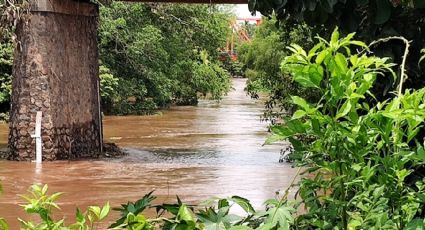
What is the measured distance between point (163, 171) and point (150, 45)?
13.1 m

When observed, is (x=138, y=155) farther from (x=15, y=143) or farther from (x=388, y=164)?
(x=388, y=164)

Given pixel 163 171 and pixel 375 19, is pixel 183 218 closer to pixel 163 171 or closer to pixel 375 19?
pixel 375 19

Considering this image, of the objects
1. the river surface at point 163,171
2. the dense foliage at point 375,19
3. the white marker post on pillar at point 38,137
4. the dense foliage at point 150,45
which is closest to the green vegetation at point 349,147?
the dense foliage at point 375,19

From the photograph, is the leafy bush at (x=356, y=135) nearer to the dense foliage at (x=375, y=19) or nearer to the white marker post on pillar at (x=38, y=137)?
the dense foliage at (x=375, y=19)

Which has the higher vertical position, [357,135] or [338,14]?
[338,14]

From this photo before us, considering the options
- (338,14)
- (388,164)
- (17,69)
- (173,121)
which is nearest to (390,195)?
(388,164)

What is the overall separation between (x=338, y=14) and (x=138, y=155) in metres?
12.9

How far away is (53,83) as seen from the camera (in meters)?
13.7

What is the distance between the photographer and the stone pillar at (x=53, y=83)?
533 inches

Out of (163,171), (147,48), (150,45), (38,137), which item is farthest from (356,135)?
(147,48)

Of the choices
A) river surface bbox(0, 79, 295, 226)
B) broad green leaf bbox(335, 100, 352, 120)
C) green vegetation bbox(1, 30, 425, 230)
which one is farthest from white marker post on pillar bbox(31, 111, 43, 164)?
broad green leaf bbox(335, 100, 352, 120)

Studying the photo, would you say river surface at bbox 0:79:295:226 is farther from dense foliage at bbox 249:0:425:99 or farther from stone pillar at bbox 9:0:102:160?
dense foliage at bbox 249:0:425:99

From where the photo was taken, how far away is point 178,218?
1.96 meters

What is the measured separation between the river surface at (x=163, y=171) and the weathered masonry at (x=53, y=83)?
19.2 inches
